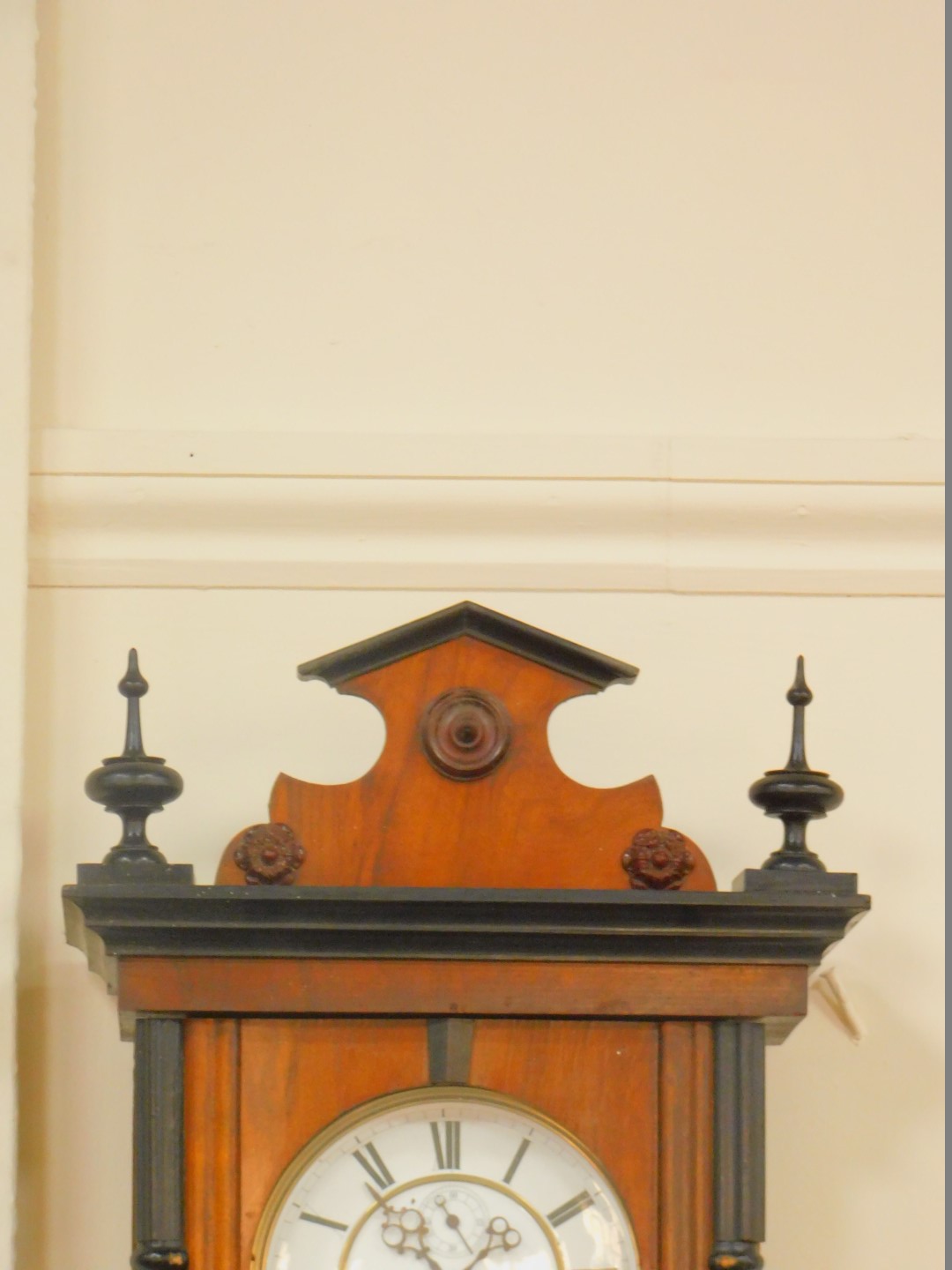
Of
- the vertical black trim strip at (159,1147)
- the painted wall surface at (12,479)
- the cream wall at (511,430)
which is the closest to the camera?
the vertical black trim strip at (159,1147)

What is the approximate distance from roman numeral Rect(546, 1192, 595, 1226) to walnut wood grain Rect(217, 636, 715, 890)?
0.21m

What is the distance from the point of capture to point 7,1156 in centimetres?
152

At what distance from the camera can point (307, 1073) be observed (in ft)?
4.46

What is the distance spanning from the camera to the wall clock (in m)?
1.33

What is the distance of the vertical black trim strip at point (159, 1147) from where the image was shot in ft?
4.32

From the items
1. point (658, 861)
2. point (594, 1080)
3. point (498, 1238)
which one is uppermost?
point (658, 861)

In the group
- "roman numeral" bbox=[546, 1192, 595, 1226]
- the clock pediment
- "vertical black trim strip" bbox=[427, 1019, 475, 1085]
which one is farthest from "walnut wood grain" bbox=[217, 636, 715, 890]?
"roman numeral" bbox=[546, 1192, 595, 1226]

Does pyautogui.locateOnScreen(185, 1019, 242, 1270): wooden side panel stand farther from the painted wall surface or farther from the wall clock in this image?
the painted wall surface

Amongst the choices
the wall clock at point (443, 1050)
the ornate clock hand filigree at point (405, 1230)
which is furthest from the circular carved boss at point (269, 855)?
the ornate clock hand filigree at point (405, 1230)

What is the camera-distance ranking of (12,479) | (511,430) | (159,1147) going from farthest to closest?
(511,430)
(12,479)
(159,1147)

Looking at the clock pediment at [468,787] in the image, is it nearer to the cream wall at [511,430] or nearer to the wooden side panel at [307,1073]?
the wooden side panel at [307,1073]

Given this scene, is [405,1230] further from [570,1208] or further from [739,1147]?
[739,1147]

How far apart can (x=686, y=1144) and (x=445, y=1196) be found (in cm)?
17

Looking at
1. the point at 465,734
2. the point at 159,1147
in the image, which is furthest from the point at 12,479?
the point at 159,1147
